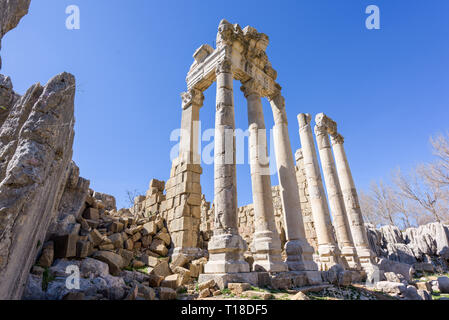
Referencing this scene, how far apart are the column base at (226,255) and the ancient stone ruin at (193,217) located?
0.09ft

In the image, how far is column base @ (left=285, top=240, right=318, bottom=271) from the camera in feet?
24.9

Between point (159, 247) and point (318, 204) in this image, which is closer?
point (159, 247)

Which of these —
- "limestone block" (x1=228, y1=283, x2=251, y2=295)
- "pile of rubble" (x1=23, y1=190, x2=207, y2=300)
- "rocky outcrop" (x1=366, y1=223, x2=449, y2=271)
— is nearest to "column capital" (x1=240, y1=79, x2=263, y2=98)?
"pile of rubble" (x1=23, y1=190, x2=207, y2=300)

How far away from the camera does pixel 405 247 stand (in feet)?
50.5

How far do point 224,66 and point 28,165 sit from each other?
731 cm

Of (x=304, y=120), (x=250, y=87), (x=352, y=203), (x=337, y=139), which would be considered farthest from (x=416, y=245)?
(x=250, y=87)

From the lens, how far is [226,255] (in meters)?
6.29

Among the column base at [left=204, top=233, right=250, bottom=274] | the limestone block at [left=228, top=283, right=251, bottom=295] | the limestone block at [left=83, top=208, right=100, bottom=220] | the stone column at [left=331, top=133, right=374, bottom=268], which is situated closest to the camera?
the limestone block at [left=228, top=283, right=251, bottom=295]

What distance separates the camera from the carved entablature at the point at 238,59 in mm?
9141

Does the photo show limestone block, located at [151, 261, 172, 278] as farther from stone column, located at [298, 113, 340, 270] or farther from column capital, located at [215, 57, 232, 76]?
column capital, located at [215, 57, 232, 76]

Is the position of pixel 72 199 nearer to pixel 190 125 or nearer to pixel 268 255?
pixel 190 125

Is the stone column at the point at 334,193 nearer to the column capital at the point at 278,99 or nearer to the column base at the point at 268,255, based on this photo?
the column capital at the point at 278,99

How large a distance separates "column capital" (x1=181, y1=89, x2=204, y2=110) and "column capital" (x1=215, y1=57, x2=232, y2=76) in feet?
7.38

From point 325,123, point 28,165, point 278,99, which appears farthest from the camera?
point 325,123
